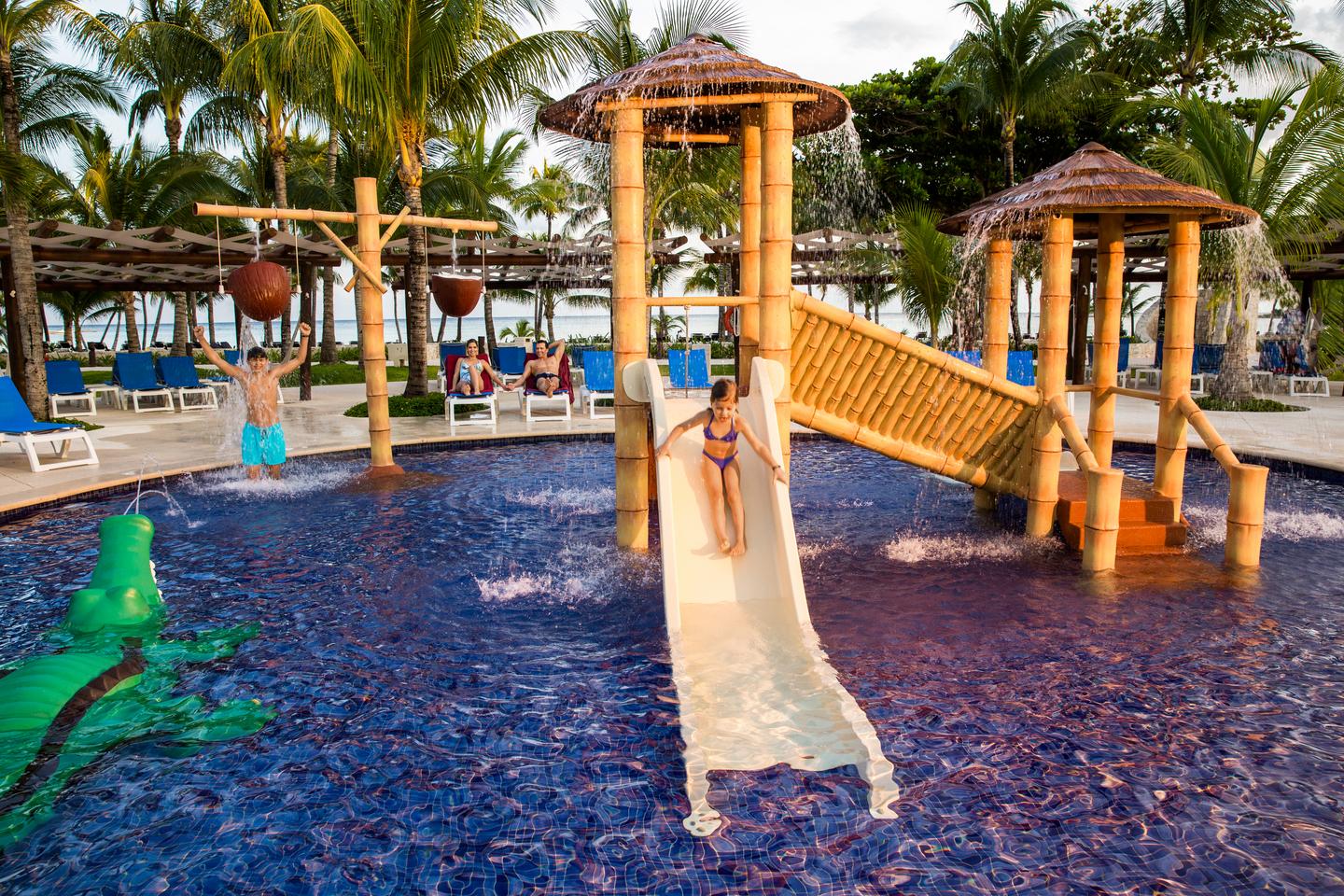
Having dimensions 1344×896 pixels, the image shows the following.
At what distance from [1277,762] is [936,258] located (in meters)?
15.0

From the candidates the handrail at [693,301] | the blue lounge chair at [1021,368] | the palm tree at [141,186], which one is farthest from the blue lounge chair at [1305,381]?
the palm tree at [141,186]

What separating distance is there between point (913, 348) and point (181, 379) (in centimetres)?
1624

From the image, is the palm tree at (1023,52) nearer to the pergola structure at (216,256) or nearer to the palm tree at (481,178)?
the pergola structure at (216,256)

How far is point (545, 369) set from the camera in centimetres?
1503

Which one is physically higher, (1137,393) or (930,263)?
(930,263)

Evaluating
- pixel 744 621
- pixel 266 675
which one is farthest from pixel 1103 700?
pixel 266 675

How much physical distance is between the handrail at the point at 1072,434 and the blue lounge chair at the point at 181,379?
15937 millimetres

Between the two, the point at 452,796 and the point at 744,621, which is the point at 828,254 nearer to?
the point at 744,621

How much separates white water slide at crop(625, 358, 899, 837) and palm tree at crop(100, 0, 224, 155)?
54.7ft

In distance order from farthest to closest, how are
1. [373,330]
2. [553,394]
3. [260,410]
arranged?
1. [553,394]
2. [373,330]
3. [260,410]

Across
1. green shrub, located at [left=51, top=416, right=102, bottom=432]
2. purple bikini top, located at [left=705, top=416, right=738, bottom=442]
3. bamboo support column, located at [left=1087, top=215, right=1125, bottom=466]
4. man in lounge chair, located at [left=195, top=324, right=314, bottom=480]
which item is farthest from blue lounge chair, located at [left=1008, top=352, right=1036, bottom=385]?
green shrub, located at [left=51, top=416, right=102, bottom=432]

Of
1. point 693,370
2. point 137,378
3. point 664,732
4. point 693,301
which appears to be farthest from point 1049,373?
point 137,378

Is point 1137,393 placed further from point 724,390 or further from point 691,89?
point 691,89

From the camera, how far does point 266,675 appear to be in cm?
501
